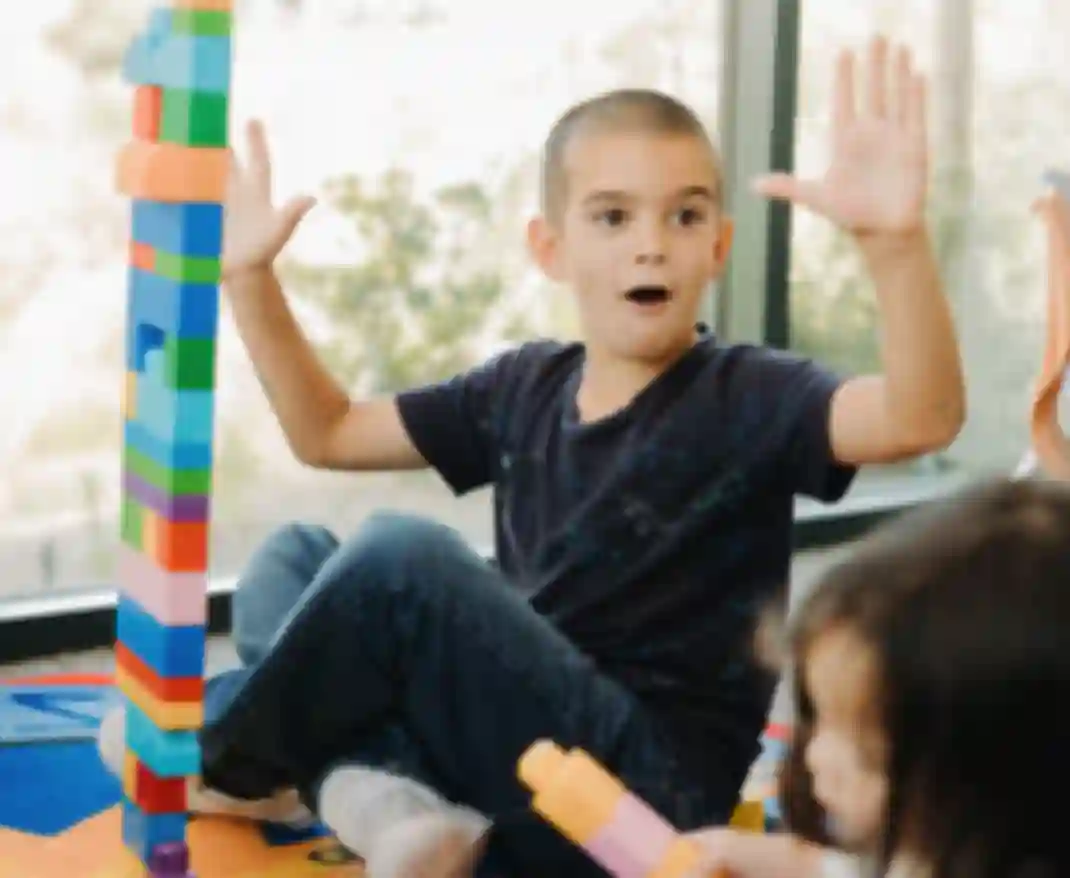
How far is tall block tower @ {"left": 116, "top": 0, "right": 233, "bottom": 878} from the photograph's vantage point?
898 mm

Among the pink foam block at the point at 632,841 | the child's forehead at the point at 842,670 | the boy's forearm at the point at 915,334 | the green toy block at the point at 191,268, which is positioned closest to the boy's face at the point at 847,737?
the child's forehead at the point at 842,670

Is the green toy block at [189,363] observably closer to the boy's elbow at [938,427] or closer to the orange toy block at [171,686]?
the orange toy block at [171,686]

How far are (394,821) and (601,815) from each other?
0.21m

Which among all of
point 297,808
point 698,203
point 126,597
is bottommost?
point 297,808

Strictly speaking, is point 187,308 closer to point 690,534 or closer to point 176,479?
point 176,479

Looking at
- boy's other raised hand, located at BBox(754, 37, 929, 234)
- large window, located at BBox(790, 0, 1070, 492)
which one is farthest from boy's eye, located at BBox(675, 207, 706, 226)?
large window, located at BBox(790, 0, 1070, 492)

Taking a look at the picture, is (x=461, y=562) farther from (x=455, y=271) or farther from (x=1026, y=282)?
(x=1026, y=282)

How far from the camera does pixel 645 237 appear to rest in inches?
40.9

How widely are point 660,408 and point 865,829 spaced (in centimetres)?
42

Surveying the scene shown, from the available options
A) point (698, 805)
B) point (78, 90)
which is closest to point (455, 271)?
point (78, 90)

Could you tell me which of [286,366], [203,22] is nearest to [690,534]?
[286,366]

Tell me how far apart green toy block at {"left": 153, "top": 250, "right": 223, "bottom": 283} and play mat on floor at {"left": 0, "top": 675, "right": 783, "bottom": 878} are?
323 millimetres

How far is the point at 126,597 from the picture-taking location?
1006mm

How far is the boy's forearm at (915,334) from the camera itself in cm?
91
